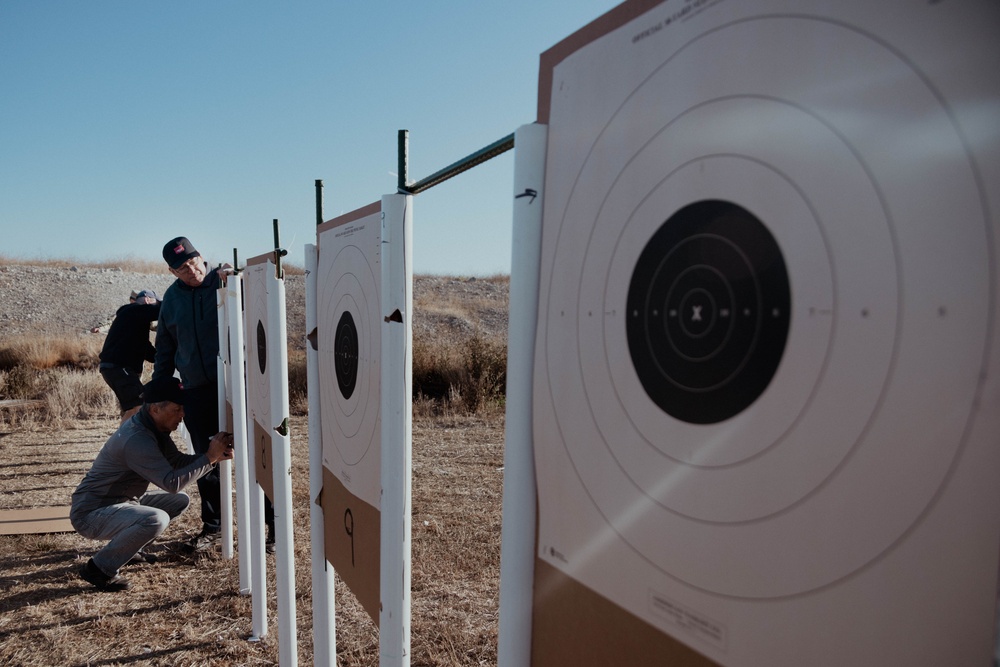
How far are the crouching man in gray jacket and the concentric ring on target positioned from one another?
2816 mm

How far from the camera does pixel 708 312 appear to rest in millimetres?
619

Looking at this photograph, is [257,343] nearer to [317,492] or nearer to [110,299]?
[317,492]

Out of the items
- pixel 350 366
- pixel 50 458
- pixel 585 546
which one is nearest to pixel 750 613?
pixel 585 546

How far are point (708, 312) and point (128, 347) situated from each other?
4452 millimetres

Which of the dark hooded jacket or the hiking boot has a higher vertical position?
the dark hooded jacket

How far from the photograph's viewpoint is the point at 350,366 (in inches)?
66.9

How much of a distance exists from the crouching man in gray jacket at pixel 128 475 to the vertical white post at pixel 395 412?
2.00 m

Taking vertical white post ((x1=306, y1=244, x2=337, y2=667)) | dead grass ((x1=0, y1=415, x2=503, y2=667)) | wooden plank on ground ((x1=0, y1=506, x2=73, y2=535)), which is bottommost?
wooden plank on ground ((x1=0, y1=506, x2=73, y2=535))

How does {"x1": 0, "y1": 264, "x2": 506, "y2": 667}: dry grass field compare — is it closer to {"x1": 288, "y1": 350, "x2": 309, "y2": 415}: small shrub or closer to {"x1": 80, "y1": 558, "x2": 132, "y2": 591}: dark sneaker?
{"x1": 80, "y1": 558, "x2": 132, "y2": 591}: dark sneaker

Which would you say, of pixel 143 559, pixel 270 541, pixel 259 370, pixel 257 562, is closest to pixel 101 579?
pixel 143 559

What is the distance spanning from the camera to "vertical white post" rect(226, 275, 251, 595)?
274 centimetres

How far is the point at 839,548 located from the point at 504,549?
462 millimetres

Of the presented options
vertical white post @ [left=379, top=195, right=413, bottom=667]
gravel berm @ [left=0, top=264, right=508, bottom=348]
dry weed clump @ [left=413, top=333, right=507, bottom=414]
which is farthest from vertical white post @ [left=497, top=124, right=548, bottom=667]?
gravel berm @ [left=0, top=264, right=508, bottom=348]

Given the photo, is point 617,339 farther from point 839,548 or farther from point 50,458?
point 50,458
